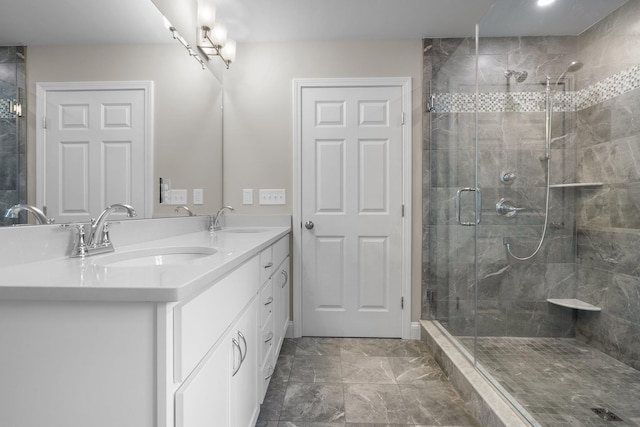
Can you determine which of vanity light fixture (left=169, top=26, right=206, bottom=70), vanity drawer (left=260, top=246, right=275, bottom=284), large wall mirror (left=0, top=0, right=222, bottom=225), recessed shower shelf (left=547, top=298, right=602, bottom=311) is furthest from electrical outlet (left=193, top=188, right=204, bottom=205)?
recessed shower shelf (left=547, top=298, right=602, bottom=311)

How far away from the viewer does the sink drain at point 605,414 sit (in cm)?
130

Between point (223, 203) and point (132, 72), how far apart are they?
3.99ft

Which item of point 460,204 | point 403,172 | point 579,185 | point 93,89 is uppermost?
point 93,89

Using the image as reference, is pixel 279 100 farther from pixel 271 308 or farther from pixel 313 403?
pixel 313 403

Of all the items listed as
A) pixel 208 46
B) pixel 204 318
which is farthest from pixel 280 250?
pixel 208 46

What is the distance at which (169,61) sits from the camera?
1646 mm

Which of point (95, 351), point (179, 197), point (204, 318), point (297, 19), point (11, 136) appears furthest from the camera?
point (297, 19)

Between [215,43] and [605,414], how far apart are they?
292 cm

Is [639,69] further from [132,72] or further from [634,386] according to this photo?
[132,72]

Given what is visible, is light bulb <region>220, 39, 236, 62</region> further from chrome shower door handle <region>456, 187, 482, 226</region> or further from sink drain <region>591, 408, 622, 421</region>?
sink drain <region>591, 408, 622, 421</region>

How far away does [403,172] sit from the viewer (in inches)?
92.0

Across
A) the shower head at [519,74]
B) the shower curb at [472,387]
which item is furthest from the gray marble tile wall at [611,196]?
the shower curb at [472,387]

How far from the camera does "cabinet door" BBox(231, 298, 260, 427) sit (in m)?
1.01

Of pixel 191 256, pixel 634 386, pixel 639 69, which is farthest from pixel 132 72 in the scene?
pixel 634 386
